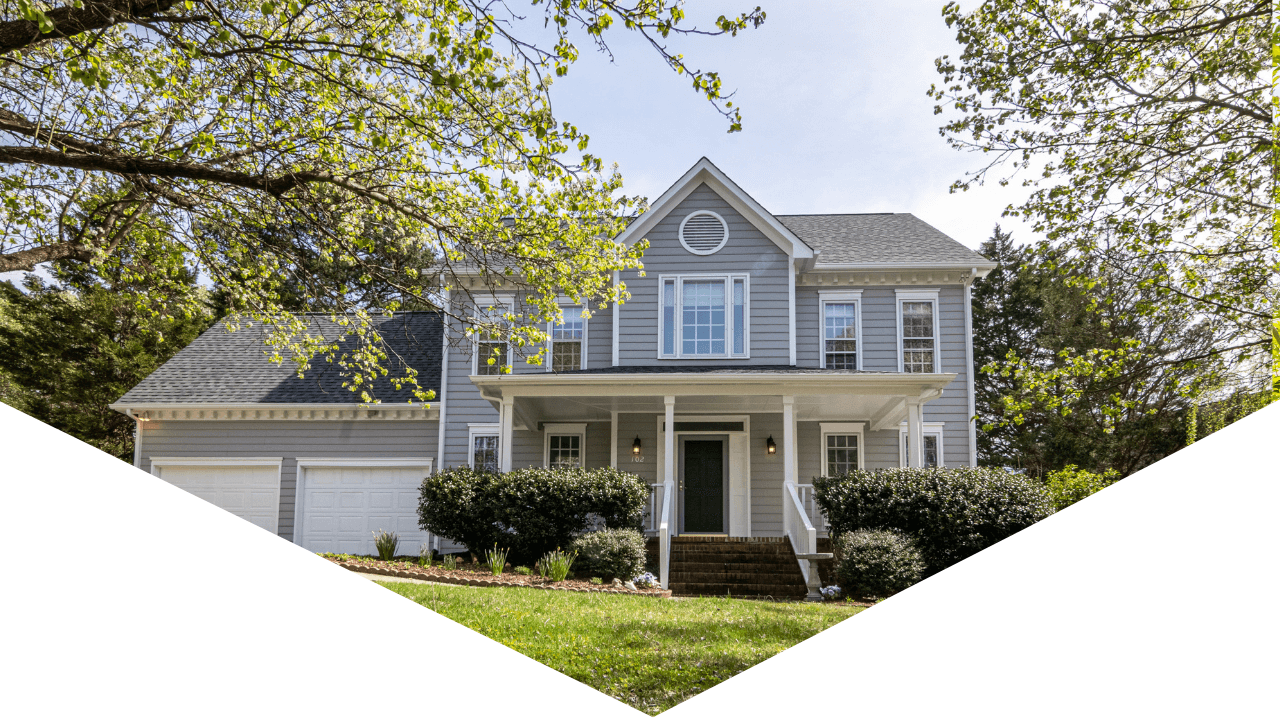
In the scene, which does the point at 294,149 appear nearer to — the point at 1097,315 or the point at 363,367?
the point at 363,367

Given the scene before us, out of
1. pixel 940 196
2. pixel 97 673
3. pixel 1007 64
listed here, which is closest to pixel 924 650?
pixel 940 196

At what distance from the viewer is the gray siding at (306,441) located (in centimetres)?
903

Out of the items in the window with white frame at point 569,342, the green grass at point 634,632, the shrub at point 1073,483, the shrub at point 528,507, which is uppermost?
the window with white frame at point 569,342

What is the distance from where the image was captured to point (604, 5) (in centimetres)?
421

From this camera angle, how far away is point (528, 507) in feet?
27.8

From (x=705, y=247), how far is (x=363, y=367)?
17.4 feet

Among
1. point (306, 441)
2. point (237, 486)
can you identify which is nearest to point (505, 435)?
point (237, 486)

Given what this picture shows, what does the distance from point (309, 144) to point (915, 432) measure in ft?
24.8

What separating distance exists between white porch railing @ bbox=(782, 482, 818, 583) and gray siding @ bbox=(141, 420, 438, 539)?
5.76 m

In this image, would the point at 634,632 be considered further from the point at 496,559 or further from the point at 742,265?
the point at 742,265

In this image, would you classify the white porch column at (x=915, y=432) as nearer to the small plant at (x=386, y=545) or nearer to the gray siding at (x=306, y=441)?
the small plant at (x=386, y=545)

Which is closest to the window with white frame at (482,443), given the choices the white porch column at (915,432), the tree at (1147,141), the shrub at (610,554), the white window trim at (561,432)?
the white window trim at (561,432)

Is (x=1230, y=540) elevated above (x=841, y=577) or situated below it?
above
